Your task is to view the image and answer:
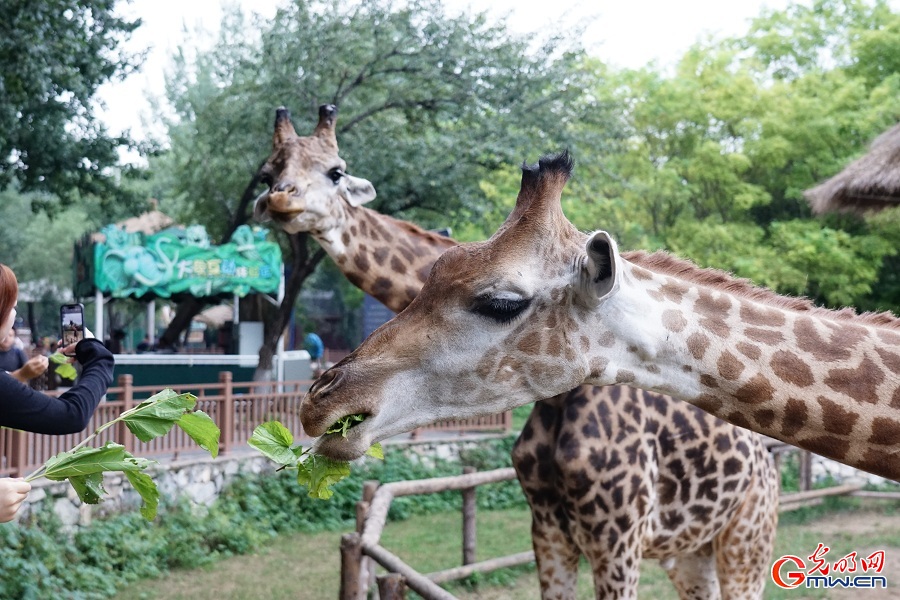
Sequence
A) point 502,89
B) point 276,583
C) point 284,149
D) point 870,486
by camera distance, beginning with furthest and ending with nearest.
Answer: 1. point 502,89
2. point 870,486
3. point 276,583
4. point 284,149

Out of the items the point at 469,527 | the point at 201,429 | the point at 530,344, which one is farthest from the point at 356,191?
the point at 469,527

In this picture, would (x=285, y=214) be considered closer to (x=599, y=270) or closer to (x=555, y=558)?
(x=555, y=558)

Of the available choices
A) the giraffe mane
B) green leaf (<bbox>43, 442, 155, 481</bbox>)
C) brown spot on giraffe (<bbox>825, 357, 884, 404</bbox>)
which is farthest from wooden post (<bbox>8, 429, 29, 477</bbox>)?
brown spot on giraffe (<bbox>825, 357, 884, 404</bbox>)

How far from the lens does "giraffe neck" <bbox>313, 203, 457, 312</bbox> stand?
16.1 feet

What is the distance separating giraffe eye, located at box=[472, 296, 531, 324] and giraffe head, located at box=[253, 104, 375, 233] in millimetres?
2717

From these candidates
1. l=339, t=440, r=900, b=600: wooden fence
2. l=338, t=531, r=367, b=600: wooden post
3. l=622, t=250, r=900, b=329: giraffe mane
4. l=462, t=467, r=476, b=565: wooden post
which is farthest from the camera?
l=462, t=467, r=476, b=565: wooden post

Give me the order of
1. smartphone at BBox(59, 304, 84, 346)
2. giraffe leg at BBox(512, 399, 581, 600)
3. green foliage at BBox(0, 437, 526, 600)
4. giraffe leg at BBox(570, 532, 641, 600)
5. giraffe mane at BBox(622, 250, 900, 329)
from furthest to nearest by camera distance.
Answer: green foliage at BBox(0, 437, 526, 600), giraffe leg at BBox(512, 399, 581, 600), giraffe leg at BBox(570, 532, 641, 600), smartphone at BBox(59, 304, 84, 346), giraffe mane at BBox(622, 250, 900, 329)

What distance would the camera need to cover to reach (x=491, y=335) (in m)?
2.48

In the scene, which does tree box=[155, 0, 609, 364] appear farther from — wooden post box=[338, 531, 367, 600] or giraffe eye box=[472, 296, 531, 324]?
giraffe eye box=[472, 296, 531, 324]

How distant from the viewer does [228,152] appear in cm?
1720

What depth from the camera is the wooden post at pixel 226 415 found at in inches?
431

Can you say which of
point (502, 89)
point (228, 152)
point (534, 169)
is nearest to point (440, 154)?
point (502, 89)

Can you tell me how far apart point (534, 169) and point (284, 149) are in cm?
314

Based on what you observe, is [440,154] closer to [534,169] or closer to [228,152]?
[228,152]
